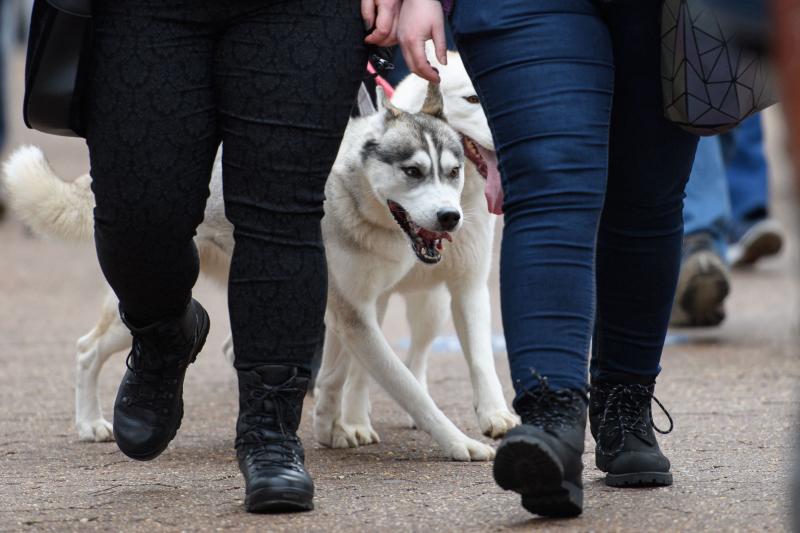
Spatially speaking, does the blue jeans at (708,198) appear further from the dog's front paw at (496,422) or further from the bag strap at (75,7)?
the bag strap at (75,7)

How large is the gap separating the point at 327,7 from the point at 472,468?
140 centimetres

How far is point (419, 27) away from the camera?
2.92m

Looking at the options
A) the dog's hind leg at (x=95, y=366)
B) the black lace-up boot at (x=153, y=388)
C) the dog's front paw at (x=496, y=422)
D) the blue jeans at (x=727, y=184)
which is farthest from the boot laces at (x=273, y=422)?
the blue jeans at (x=727, y=184)

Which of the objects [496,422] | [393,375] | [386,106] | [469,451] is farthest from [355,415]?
[386,106]

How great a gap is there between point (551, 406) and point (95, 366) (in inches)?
90.4

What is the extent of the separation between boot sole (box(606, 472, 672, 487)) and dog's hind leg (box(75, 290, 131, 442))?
6.13 feet

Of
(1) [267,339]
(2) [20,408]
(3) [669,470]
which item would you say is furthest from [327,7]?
(2) [20,408]

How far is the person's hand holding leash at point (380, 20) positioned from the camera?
9.55 feet

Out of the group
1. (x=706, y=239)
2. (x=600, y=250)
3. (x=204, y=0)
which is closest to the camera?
(x=204, y=0)

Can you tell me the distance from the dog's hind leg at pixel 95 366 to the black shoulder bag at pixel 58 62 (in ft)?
5.09

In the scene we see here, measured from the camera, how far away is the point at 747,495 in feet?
9.87

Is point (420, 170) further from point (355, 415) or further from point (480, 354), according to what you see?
point (355, 415)

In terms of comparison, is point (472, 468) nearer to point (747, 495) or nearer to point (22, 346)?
point (747, 495)

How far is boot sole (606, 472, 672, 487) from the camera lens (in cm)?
308
